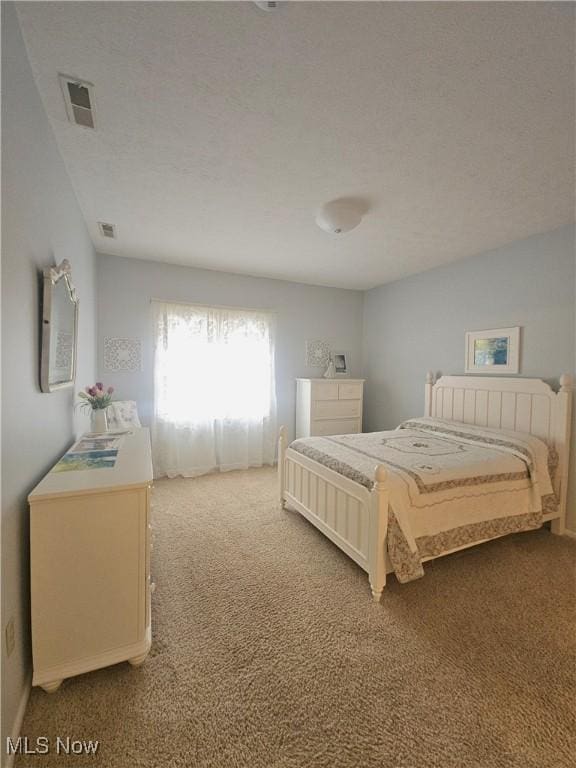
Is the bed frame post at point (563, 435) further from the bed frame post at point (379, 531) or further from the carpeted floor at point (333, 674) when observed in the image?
the bed frame post at point (379, 531)

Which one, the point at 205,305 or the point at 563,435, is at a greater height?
the point at 205,305

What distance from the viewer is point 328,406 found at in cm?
429

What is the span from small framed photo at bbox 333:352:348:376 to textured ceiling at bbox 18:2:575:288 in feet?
7.30

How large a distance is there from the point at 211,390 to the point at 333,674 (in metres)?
3.10

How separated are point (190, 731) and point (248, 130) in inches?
104

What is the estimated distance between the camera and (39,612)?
1278mm

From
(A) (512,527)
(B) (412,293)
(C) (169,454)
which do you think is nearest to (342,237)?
(B) (412,293)

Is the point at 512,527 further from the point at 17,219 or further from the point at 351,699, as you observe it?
the point at 17,219

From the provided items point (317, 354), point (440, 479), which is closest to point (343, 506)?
point (440, 479)

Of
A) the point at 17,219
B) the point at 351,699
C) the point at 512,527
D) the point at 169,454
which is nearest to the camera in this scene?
the point at 17,219

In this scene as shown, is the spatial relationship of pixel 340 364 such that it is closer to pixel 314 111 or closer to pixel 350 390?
pixel 350 390

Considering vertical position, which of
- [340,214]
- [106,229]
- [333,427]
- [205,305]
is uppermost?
[106,229]

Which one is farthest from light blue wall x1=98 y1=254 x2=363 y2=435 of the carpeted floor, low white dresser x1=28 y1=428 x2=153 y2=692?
low white dresser x1=28 y1=428 x2=153 y2=692

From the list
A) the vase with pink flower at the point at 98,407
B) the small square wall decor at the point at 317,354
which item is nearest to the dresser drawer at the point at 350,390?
the small square wall decor at the point at 317,354
